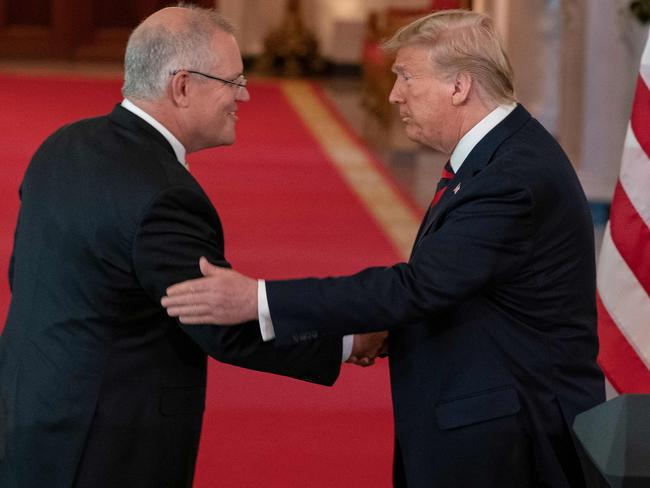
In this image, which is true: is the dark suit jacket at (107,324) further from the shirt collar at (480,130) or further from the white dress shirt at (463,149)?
the shirt collar at (480,130)

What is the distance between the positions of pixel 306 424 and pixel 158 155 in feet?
7.62

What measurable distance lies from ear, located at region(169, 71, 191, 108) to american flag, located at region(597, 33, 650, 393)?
1329 mm

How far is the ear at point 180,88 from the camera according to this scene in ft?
8.61

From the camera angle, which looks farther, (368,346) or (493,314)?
(368,346)

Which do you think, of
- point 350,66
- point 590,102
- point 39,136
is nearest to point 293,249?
point 590,102

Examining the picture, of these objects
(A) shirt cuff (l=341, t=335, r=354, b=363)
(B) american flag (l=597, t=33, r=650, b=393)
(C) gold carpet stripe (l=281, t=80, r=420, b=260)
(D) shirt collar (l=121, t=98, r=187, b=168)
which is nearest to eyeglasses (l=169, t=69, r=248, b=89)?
(D) shirt collar (l=121, t=98, r=187, b=168)

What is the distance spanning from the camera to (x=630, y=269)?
10.9 feet

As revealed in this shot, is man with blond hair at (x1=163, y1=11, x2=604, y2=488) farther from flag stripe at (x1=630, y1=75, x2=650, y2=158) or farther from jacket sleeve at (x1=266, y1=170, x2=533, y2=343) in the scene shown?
flag stripe at (x1=630, y1=75, x2=650, y2=158)

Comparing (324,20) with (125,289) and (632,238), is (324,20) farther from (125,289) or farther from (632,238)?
(125,289)

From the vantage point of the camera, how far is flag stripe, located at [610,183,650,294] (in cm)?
330

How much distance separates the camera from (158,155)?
253 cm

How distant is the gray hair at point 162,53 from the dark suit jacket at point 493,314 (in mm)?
539

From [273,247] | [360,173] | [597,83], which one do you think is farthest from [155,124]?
[360,173]

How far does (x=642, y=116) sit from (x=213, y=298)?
1473mm
